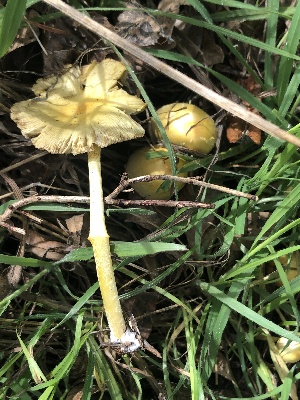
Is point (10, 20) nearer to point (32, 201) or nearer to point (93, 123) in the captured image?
point (93, 123)

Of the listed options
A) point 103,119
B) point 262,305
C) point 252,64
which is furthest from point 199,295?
point 252,64

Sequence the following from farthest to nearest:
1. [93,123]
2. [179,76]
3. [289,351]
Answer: [289,351], [93,123], [179,76]

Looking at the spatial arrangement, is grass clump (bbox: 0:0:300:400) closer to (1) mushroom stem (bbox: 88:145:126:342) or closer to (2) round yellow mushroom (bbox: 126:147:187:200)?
(2) round yellow mushroom (bbox: 126:147:187:200)

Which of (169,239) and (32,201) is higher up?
(32,201)

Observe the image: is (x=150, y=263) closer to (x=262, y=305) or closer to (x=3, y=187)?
(x=262, y=305)

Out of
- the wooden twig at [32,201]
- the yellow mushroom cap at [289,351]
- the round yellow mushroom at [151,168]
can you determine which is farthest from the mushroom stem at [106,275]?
the yellow mushroom cap at [289,351]

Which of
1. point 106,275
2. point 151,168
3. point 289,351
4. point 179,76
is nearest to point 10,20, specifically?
point 179,76
